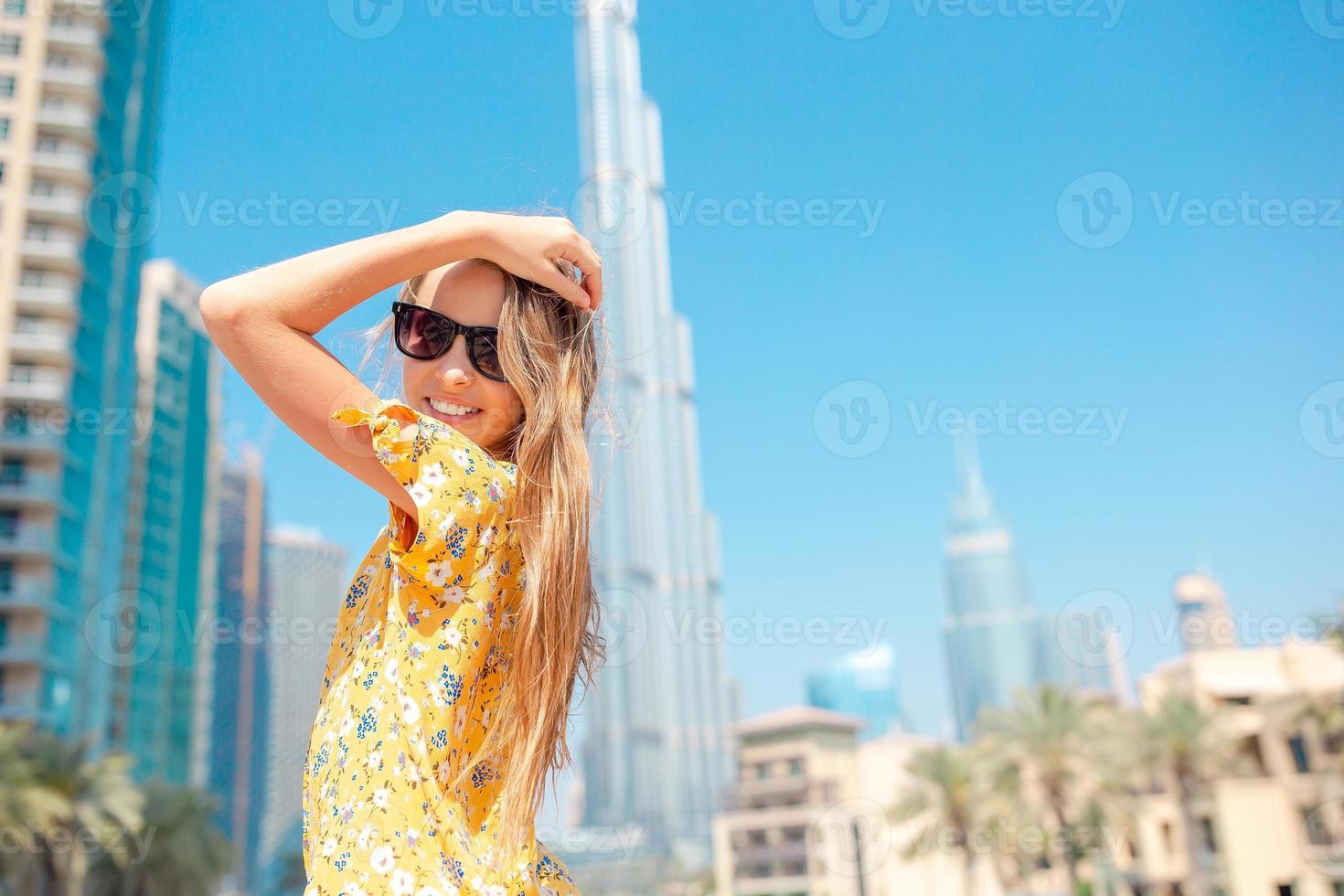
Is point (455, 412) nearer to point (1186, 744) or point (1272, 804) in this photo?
point (1186, 744)

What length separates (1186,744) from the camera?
35875 mm

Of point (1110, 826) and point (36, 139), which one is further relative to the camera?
point (36, 139)

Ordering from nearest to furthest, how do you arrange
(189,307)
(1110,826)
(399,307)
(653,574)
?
1. (399,307)
2. (1110,826)
3. (189,307)
4. (653,574)

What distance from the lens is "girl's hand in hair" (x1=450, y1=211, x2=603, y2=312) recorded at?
4.66ft

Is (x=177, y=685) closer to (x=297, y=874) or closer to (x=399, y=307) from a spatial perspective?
(x=297, y=874)

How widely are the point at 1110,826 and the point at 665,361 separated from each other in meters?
98.0

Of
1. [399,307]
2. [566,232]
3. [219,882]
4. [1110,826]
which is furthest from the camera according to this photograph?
[1110,826]

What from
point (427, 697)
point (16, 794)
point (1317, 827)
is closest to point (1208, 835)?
point (1317, 827)

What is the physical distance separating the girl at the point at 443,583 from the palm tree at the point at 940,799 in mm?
38083

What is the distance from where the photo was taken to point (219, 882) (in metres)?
31.3

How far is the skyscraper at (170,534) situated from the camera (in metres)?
65.4

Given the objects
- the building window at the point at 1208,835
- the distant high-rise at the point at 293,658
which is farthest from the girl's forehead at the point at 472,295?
the distant high-rise at the point at 293,658

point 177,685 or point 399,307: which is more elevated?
point 177,685

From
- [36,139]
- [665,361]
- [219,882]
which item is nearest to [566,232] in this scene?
[219,882]
